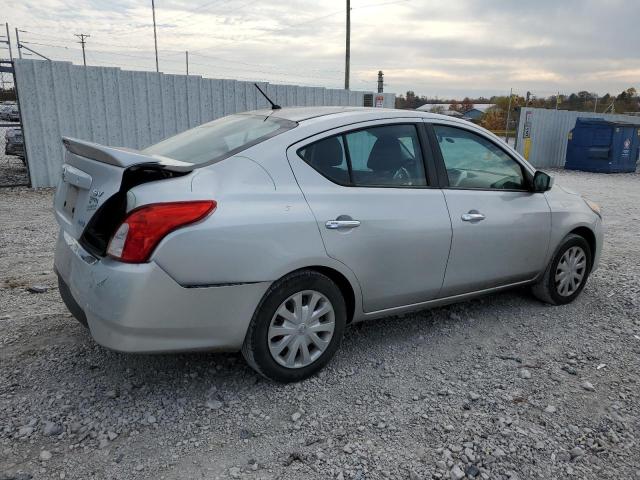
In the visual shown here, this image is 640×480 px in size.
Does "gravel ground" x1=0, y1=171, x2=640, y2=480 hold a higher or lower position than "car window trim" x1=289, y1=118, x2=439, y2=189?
lower

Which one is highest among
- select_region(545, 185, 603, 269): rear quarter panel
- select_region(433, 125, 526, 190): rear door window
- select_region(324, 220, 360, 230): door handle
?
select_region(433, 125, 526, 190): rear door window

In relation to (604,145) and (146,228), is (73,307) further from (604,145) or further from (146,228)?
(604,145)

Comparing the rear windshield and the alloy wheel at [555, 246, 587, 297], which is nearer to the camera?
the rear windshield

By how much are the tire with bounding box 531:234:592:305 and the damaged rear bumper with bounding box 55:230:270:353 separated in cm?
271

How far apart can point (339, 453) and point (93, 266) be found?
5.03 ft

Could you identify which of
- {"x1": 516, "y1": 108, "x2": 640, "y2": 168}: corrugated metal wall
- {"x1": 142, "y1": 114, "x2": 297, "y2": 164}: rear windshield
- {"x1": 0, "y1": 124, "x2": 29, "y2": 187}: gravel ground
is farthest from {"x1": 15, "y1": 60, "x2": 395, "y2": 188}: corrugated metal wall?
{"x1": 516, "y1": 108, "x2": 640, "y2": 168}: corrugated metal wall

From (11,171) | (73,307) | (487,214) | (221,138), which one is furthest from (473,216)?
(11,171)

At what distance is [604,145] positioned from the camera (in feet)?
61.0

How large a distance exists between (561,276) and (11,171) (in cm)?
1179

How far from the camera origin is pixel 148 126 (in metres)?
11.2

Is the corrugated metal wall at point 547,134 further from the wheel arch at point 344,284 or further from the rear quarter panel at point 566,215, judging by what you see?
the wheel arch at point 344,284

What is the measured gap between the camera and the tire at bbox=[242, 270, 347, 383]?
2.93 meters

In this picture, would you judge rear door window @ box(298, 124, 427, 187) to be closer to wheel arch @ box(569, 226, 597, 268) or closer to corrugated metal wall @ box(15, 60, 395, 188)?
wheel arch @ box(569, 226, 597, 268)

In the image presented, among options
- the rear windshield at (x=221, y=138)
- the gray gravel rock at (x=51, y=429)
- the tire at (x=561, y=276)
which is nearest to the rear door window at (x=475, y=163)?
the tire at (x=561, y=276)
